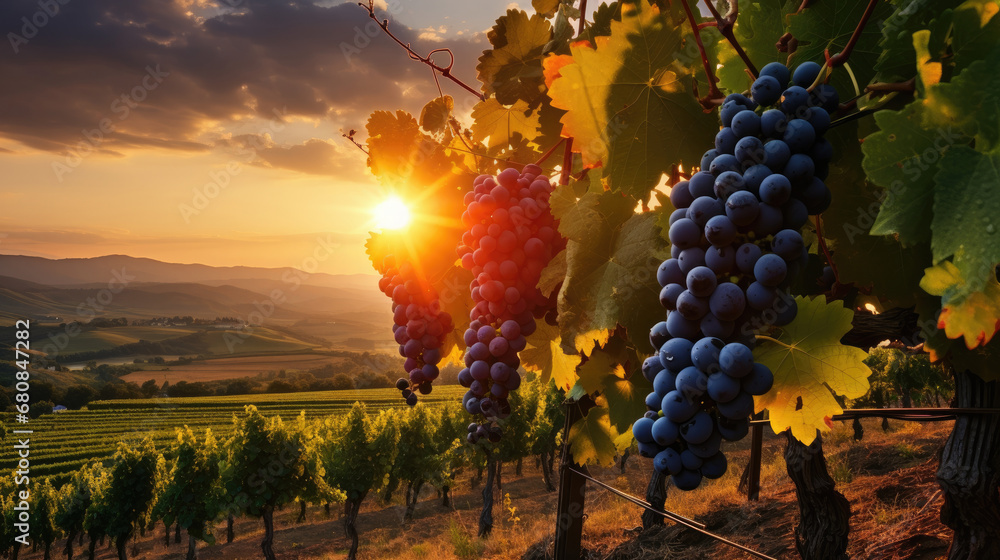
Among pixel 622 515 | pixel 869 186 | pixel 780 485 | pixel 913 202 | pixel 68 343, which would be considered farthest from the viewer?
pixel 68 343

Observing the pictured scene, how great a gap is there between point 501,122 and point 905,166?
1.80 m

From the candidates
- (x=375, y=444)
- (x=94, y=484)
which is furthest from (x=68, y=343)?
(x=375, y=444)

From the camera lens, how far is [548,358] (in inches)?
81.7

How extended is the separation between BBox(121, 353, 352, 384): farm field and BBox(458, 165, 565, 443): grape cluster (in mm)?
123266

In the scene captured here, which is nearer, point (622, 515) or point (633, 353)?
point (633, 353)

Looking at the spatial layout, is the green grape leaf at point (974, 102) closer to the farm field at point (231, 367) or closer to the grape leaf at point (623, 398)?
the grape leaf at point (623, 398)

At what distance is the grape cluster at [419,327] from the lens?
214 centimetres

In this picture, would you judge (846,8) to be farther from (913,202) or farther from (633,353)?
(633,353)

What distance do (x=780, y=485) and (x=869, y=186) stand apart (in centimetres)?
1639

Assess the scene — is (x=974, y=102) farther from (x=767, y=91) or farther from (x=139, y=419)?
(x=139, y=419)

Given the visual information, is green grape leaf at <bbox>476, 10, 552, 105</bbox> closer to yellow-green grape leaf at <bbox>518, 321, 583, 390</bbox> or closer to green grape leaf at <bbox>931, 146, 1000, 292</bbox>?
yellow-green grape leaf at <bbox>518, 321, 583, 390</bbox>

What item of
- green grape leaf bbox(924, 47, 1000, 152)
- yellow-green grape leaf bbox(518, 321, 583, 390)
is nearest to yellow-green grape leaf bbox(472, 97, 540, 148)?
yellow-green grape leaf bbox(518, 321, 583, 390)

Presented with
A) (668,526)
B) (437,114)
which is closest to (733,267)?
(437,114)

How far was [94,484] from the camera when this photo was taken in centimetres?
3153
